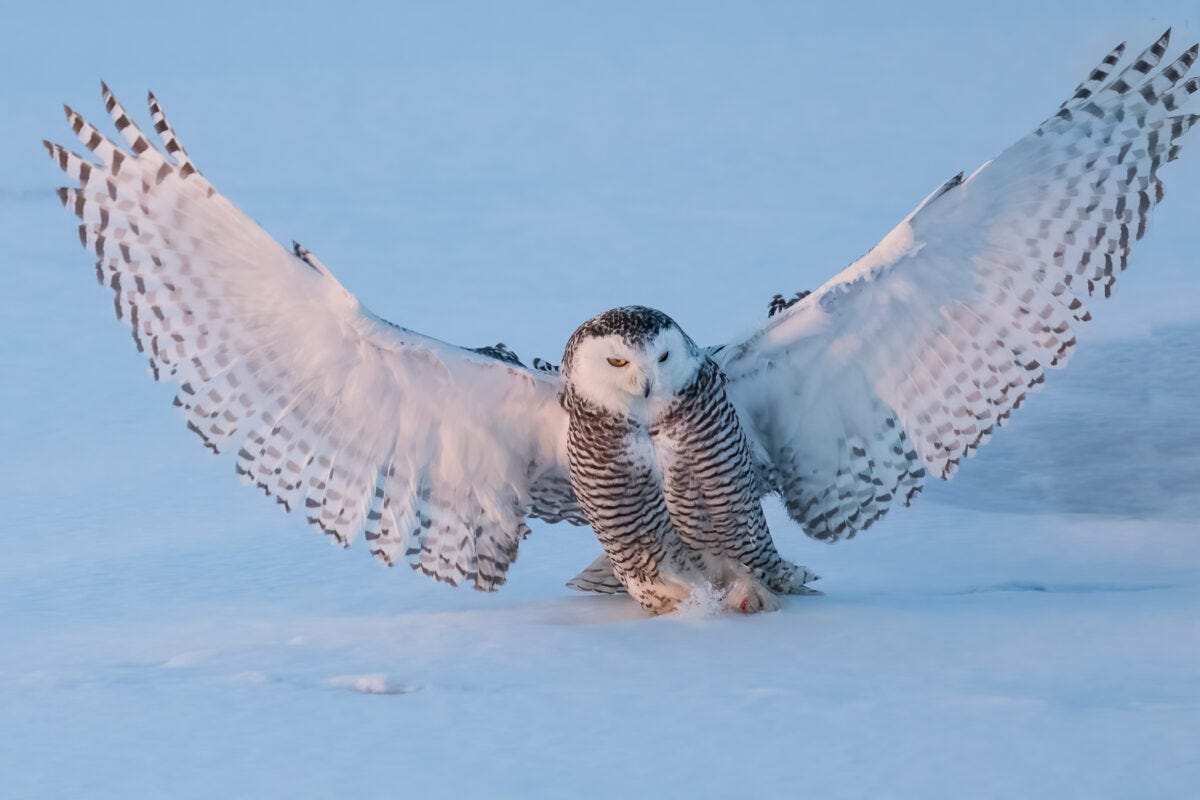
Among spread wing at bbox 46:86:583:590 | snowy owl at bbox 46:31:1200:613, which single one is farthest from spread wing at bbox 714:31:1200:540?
spread wing at bbox 46:86:583:590

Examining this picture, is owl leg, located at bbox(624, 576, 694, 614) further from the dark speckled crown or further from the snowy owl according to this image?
the dark speckled crown

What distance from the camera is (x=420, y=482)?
14.7ft

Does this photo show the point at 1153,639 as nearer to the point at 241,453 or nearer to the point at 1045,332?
the point at 1045,332

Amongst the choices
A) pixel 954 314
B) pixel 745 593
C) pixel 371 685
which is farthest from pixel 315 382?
pixel 954 314

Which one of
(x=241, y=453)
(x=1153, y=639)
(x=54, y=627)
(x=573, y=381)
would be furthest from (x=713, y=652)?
(x=54, y=627)

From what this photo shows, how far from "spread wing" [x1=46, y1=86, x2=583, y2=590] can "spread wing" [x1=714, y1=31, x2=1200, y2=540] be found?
66 cm

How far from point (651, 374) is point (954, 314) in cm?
96

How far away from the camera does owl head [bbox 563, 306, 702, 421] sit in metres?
3.81

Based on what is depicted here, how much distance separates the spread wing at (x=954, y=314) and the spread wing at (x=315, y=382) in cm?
66

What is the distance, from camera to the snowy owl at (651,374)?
13.1ft

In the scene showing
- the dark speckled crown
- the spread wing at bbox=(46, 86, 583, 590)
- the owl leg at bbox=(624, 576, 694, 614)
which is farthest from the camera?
the owl leg at bbox=(624, 576, 694, 614)

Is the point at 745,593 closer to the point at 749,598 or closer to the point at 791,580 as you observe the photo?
the point at 749,598

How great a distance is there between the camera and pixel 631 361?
3.83 metres

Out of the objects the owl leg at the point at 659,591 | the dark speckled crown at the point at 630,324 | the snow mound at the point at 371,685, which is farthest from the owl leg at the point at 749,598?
the snow mound at the point at 371,685
